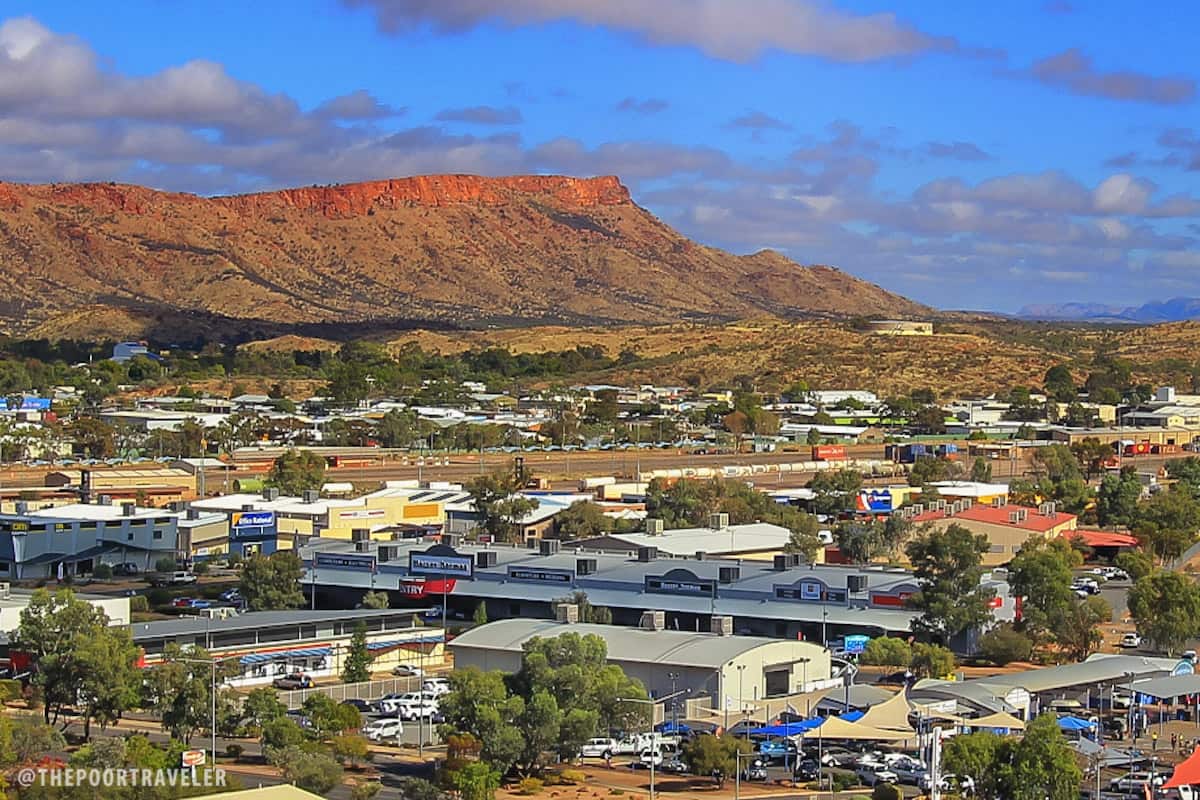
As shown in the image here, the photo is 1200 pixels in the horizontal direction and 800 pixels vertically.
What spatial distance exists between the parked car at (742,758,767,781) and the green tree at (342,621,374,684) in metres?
11.2

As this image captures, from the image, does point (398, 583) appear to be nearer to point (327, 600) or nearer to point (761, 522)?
point (327, 600)

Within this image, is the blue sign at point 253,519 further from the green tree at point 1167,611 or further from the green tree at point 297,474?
the green tree at point 1167,611

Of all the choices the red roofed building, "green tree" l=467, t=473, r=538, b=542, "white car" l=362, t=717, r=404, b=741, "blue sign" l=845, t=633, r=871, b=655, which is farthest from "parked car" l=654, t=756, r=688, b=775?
the red roofed building

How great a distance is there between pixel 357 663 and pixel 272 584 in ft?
31.9

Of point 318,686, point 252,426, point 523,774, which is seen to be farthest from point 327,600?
point 252,426

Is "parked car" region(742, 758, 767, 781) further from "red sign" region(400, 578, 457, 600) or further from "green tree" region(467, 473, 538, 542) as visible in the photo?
"green tree" region(467, 473, 538, 542)

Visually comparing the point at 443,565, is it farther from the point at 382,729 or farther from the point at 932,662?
the point at 382,729

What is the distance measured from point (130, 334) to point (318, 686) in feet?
523

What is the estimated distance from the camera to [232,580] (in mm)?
60219

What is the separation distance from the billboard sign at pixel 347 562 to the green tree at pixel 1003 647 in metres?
17.1

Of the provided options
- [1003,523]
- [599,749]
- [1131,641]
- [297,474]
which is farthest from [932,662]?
[297,474]

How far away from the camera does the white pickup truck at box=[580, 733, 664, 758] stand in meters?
35.3

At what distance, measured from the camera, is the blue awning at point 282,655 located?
140 ft

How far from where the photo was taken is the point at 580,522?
67.1 metres
